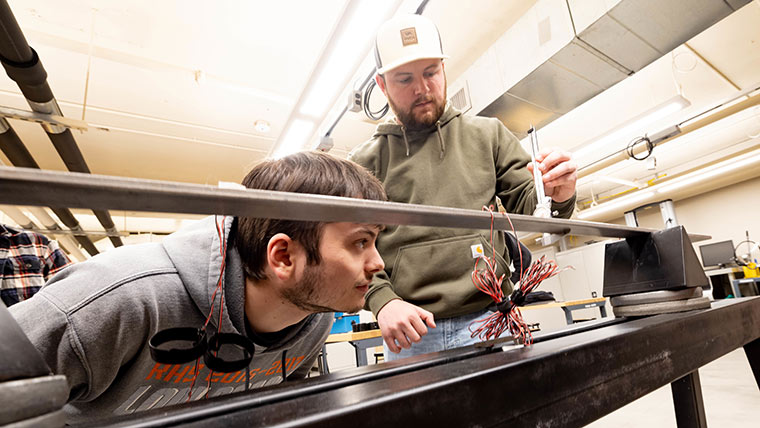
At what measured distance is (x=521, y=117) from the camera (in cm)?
288

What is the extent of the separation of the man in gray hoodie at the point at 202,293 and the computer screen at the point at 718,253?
7.93 m

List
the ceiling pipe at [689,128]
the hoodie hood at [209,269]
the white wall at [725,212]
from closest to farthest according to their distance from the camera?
the hoodie hood at [209,269] → the ceiling pipe at [689,128] → the white wall at [725,212]

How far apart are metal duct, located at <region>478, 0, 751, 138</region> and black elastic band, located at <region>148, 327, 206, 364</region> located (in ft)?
7.99

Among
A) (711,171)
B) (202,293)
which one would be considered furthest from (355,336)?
(711,171)

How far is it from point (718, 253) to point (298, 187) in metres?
8.28

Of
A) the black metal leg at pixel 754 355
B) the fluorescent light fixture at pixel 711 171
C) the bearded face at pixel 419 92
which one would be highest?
the fluorescent light fixture at pixel 711 171

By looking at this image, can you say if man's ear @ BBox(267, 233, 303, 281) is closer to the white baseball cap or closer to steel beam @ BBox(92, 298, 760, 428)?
steel beam @ BBox(92, 298, 760, 428)

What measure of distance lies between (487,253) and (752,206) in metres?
8.80

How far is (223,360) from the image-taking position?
57 cm

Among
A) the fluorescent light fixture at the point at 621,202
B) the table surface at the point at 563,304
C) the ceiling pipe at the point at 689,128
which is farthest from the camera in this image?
the fluorescent light fixture at the point at 621,202

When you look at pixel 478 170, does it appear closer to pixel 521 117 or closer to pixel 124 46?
pixel 521 117

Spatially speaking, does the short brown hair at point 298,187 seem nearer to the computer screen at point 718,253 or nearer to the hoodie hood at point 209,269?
the hoodie hood at point 209,269

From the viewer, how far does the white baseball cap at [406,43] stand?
3.91ft

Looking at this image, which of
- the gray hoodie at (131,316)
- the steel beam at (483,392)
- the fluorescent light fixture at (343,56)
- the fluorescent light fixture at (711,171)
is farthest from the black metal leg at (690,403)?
the fluorescent light fixture at (711,171)
